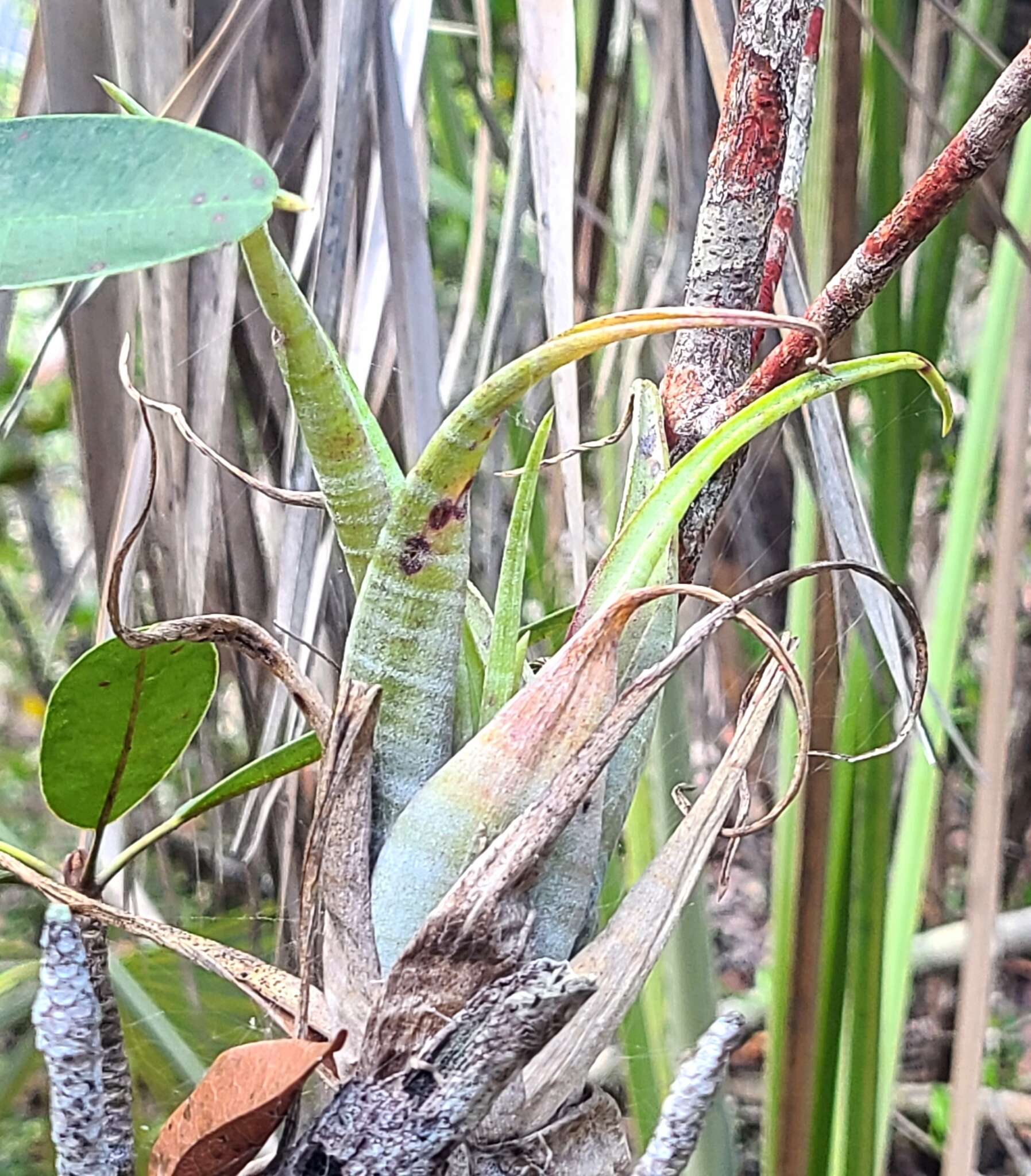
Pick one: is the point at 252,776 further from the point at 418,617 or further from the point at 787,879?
the point at 787,879

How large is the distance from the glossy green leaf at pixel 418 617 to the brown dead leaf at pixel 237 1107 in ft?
0.13

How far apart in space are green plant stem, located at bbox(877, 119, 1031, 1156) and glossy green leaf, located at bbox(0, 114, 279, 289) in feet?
1.27

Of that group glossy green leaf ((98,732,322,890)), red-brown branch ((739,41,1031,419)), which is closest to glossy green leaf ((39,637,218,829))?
glossy green leaf ((98,732,322,890))

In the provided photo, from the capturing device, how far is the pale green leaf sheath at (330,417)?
0.50 feet

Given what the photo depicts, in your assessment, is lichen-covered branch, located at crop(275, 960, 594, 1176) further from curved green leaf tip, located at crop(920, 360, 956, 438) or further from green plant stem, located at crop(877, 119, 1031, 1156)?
green plant stem, located at crop(877, 119, 1031, 1156)

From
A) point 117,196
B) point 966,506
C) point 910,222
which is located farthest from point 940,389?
point 966,506

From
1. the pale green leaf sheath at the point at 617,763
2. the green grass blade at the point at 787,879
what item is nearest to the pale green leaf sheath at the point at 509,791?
the pale green leaf sheath at the point at 617,763

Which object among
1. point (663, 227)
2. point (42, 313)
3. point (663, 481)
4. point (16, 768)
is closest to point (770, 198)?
point (663, 481)

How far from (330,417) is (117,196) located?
0.04m

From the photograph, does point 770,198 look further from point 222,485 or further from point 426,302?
point 222,485

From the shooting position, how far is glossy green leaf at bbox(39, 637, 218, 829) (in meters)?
0.22

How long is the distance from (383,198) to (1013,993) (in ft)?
3.87

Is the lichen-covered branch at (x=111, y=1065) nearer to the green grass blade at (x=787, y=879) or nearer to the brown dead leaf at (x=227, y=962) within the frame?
the brown dead leaf at (x=227, y=962)

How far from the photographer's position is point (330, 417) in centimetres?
17
